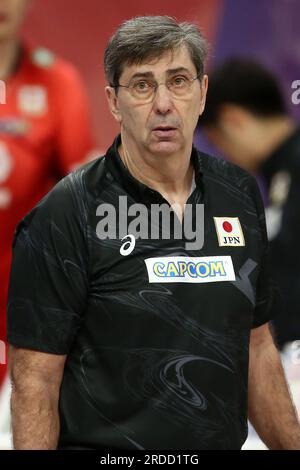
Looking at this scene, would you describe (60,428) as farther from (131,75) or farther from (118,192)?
(131,75)

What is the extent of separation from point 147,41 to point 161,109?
0.16m

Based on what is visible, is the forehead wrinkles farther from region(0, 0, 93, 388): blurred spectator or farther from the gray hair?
region(0, 0, 93, 388): blurred spectator

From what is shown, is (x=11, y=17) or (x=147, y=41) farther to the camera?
(x=11, y=17)

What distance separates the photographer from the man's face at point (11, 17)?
496 cm

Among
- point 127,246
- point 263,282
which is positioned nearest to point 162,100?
point 127,246

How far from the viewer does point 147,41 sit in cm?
257

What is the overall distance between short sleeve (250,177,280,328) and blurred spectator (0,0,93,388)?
2131 millimetres

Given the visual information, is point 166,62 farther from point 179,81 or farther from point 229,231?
point 229,231

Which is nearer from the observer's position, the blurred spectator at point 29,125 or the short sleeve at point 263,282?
the short sleeve at point 263,282

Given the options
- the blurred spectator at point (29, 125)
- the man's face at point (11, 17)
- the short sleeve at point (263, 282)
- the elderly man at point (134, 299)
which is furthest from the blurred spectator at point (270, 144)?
the elderly man at point (134, 299)

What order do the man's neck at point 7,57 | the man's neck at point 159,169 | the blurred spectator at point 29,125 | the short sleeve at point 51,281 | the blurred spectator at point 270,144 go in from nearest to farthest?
the short sleeve at point 51,281
the man's neck at point 159,169
the blurred spectator at point 29,125
the man's neck at point 7,57
the blurred spectator at point 270,144

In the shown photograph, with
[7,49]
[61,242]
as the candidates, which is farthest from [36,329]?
[7,49]

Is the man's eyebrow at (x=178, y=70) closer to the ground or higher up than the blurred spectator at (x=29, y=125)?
higher up

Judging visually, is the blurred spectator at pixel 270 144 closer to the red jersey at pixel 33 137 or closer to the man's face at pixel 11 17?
the red jersey at pixel 33 137
